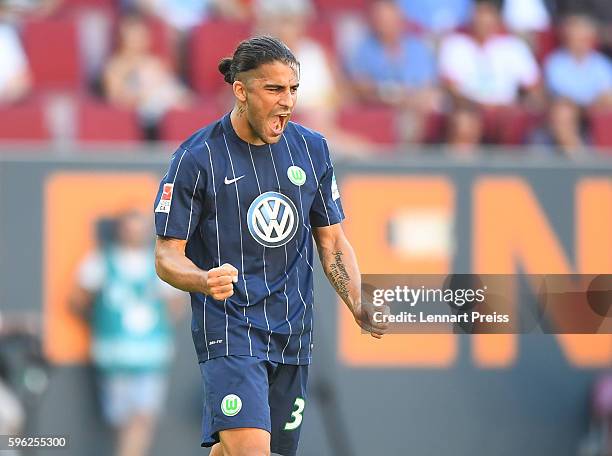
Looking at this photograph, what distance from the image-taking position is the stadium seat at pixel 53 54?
34.1ft

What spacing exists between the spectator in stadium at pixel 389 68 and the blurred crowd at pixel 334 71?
0.04 feet

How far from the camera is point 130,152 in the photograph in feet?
31.1

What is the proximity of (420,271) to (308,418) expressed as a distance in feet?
4.58

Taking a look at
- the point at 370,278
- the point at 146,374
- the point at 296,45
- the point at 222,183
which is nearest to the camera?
the point at 222,183

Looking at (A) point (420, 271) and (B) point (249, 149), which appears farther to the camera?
(A) point (420, 271)

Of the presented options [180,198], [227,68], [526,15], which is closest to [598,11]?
[526,15]

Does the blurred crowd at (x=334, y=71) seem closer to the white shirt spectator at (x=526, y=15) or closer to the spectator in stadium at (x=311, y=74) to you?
the spectator in stadium at (x=311, y=74)

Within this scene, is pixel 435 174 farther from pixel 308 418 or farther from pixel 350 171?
pixel 308 418

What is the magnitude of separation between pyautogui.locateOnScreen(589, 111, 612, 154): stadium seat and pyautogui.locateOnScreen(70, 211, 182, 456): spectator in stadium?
3.86m

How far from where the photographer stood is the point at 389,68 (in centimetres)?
1094

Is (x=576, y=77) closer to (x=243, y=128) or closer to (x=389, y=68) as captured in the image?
(x=389, y=68)

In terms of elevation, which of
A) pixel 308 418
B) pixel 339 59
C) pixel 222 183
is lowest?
pixel 308 418

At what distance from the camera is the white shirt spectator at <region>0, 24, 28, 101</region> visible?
32.9 ft

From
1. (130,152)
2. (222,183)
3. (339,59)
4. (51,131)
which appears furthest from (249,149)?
(339,59)
